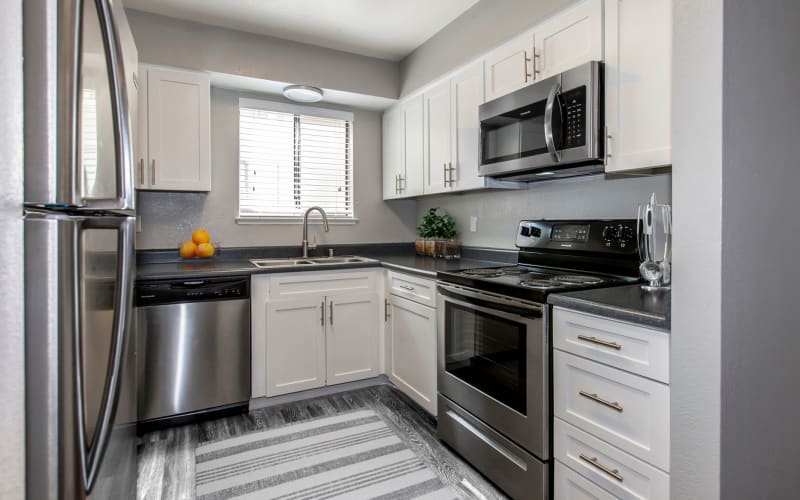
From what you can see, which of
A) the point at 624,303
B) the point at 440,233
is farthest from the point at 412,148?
the point at 624,303

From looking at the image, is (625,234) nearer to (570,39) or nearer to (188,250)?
(570,39)


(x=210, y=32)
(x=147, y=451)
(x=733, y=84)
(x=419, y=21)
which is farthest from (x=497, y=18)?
(x=147, y=451)

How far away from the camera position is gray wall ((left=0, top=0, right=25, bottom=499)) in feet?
2.10

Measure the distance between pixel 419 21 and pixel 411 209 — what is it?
1.58 meters

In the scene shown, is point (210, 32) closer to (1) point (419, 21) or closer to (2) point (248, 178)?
(2) point (248, 178)

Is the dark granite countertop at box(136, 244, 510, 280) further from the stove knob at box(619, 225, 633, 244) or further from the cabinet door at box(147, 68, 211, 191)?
the stove knob at box(619, 225, 633, 244)

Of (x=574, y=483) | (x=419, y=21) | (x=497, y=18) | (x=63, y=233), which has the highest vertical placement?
(x=419, y=21)

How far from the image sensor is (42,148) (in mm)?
677

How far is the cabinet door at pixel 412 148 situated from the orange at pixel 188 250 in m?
1.58

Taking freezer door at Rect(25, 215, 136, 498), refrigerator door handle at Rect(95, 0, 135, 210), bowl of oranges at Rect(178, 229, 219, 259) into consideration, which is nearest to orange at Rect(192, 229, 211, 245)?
bowl of oranges at Rect(178, 229, 219, 259)

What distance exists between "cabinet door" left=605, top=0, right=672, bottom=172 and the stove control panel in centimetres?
33

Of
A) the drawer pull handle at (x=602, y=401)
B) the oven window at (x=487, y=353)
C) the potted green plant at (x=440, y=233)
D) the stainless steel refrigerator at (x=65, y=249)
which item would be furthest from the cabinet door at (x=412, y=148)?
the stainless steel refrigerator at (x=65, y=249)

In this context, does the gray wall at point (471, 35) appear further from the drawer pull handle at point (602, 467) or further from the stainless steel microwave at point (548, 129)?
the drawer pull handle at point (602, 467)

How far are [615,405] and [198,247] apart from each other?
269 centimetres
